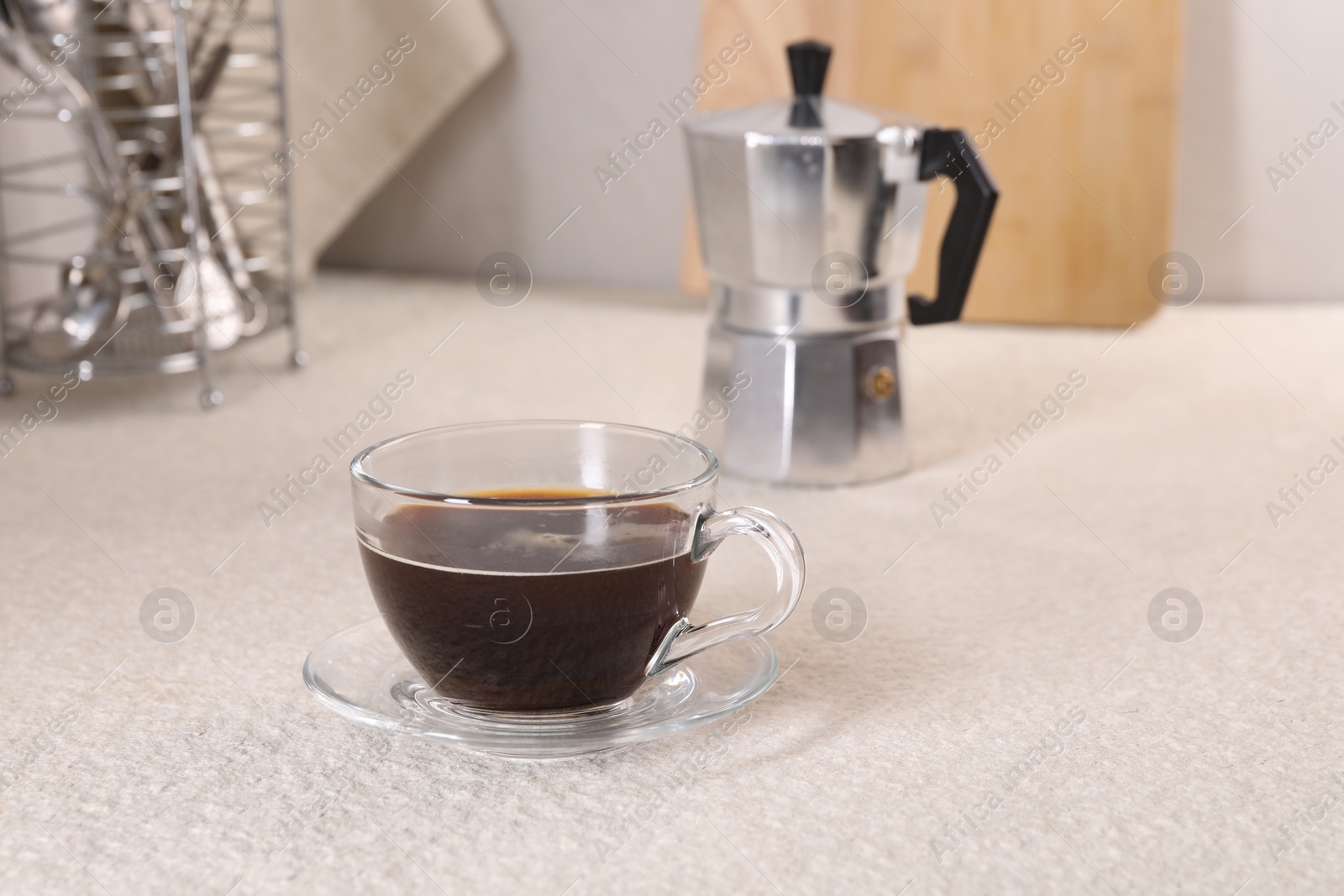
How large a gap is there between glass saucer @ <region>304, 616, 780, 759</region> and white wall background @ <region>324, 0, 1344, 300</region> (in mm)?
934

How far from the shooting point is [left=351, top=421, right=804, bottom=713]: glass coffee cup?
352 millimetres

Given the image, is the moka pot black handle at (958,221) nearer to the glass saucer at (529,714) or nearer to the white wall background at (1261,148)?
the glass saucer at (529,714)

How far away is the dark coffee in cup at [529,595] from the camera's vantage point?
0.35 meters

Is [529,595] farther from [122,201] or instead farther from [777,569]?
[122,201]

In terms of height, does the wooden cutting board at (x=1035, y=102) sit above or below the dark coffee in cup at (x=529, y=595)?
below

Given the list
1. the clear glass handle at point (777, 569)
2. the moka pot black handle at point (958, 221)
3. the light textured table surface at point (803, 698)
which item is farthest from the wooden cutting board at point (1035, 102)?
the clear glass handle at point (777, 569)

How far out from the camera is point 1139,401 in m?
0.90

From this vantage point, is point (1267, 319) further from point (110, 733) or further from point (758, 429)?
point (110, 733)

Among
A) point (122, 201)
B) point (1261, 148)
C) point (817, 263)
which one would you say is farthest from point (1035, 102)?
point (122, 201)

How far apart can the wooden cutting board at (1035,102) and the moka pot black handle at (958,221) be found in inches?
16.3

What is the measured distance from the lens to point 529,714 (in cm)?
37

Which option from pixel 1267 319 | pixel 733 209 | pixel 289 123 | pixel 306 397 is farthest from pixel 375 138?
pixel 1267 319

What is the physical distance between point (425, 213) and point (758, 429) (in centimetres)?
75

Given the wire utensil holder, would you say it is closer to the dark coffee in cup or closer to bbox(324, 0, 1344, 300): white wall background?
bbox(324, 0, 1344, 300): white wall background
